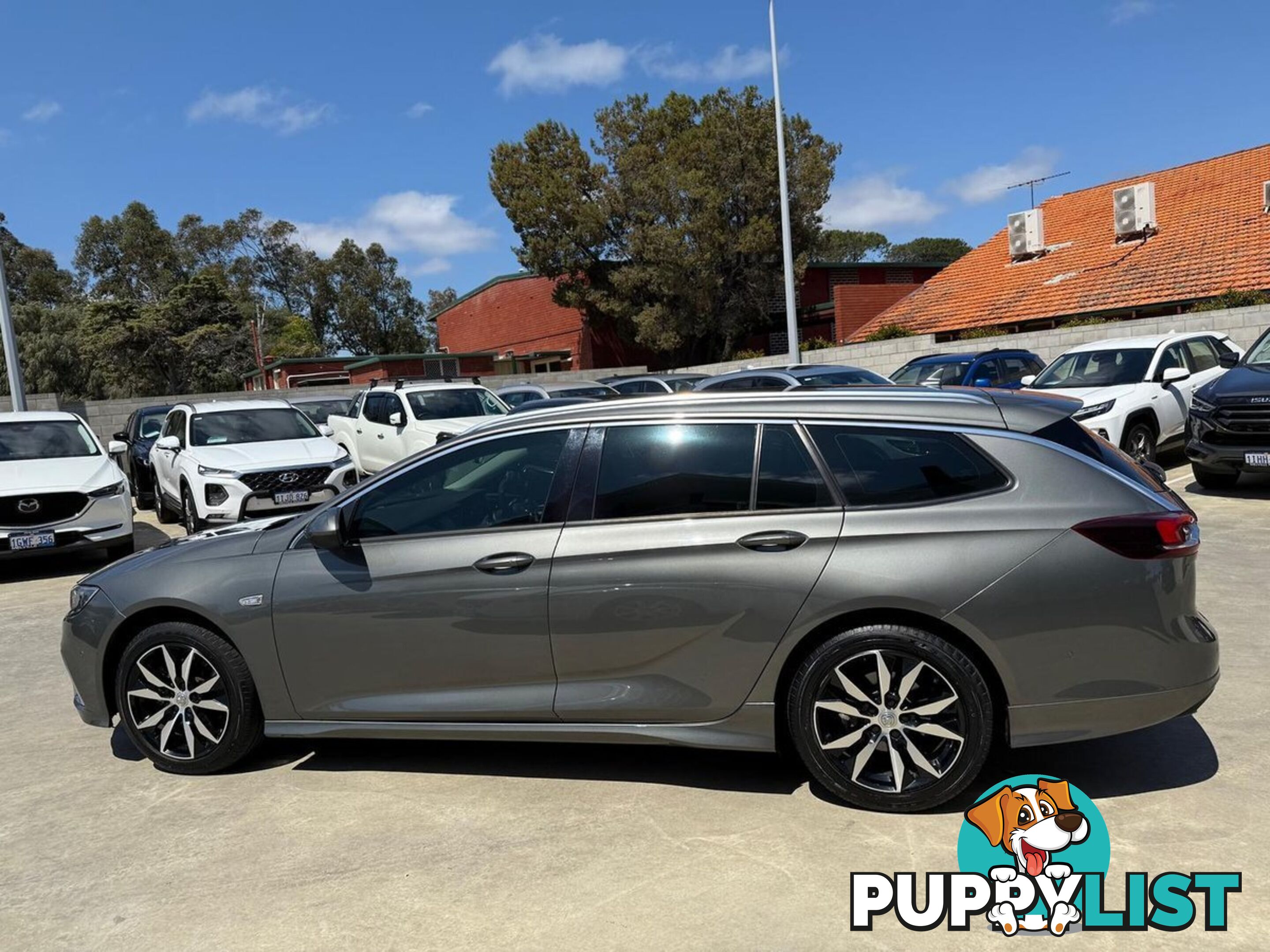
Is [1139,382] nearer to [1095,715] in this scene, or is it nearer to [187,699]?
[1095,715]

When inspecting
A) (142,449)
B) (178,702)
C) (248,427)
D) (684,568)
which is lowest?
(178,702)

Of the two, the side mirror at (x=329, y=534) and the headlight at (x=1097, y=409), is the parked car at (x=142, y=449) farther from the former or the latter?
the headlight at (x=1097, y=409)

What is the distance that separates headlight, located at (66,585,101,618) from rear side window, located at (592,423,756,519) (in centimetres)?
248

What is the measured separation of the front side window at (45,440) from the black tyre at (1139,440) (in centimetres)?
1192

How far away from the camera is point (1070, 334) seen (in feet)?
66.0

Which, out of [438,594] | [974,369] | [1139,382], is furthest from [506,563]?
[974,369]

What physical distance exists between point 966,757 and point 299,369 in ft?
153

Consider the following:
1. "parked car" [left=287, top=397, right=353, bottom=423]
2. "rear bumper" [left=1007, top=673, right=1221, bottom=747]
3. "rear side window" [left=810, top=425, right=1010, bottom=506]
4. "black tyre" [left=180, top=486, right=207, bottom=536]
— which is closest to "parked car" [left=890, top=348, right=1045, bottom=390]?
"black tyre" [left=180, top=486, right=207, bottom=536]

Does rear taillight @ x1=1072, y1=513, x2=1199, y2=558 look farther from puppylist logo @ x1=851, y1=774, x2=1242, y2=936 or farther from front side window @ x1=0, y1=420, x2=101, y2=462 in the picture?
front side window @ x1=0, y1=420, x2=101, y2=462

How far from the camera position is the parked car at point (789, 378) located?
43.8 feet

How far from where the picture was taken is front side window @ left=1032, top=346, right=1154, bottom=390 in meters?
12.5

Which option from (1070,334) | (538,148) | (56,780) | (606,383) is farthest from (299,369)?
(56,780)

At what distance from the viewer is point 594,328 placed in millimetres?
39438

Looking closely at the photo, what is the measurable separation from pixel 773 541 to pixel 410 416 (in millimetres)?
11502
